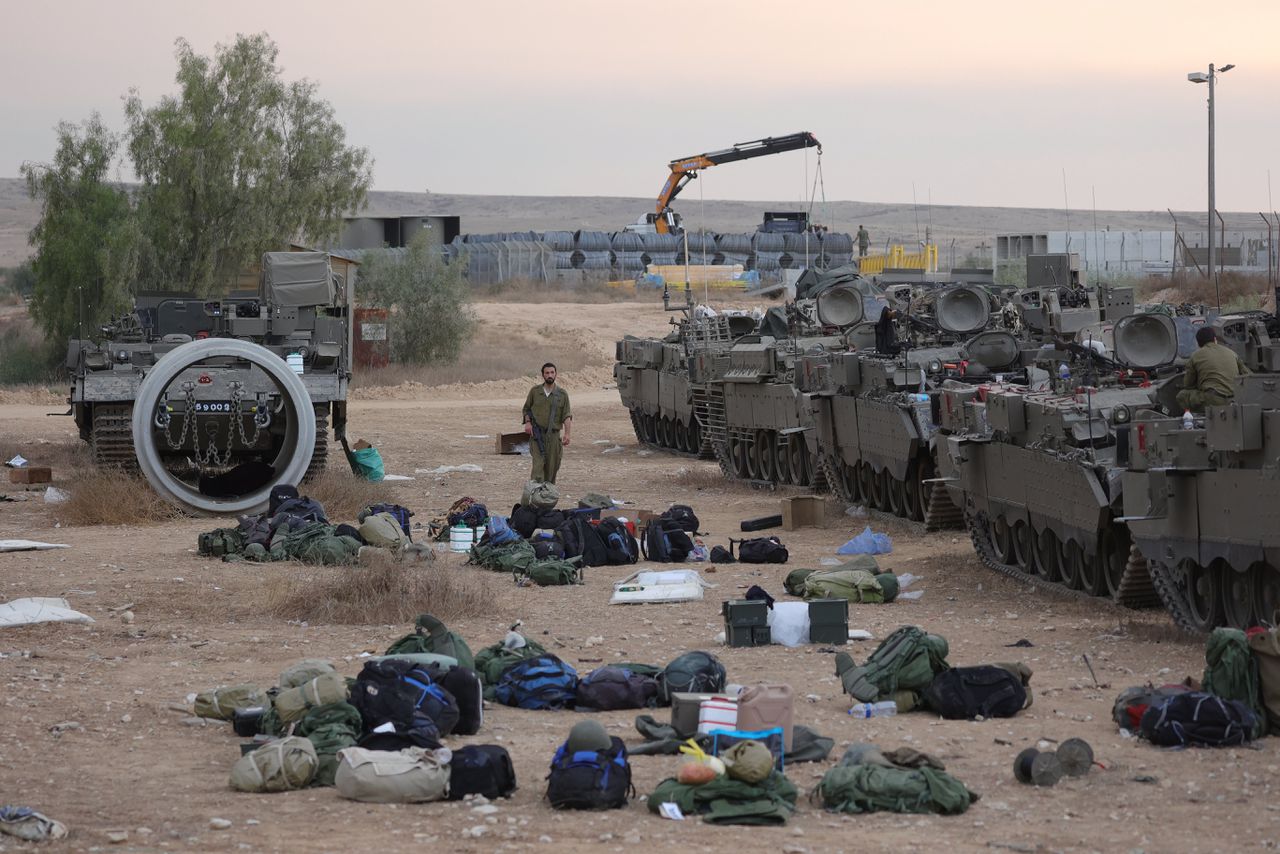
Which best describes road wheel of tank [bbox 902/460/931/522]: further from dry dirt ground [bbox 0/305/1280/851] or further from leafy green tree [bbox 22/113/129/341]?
leafy green tree [bbox 22/113/129/341]

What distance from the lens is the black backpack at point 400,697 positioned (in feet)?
27.4

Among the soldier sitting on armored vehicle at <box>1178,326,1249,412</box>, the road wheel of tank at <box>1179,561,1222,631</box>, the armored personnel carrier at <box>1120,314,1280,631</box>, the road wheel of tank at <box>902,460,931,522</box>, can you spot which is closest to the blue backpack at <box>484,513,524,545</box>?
the road wheel of tank at <box>902,460,931,522</box>

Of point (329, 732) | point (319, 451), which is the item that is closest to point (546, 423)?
point (319, 451)

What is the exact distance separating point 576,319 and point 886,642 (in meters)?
49.1

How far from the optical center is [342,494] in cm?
1962

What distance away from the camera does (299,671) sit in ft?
30.0

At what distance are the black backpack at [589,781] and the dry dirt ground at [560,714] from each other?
0.24ft

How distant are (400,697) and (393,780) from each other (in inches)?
37.5

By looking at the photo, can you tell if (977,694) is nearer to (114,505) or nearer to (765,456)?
(114,505)

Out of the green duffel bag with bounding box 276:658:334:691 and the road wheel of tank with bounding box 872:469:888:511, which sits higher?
the green duffel bag with bounding box 276:658:334:691

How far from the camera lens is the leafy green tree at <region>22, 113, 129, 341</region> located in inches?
1515

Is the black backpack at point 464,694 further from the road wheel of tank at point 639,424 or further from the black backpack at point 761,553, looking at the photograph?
the road wheel of tank at point 639,424

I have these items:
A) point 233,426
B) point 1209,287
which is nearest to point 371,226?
point 1209,287

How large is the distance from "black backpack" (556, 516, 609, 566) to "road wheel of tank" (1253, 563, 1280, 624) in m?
5.70
